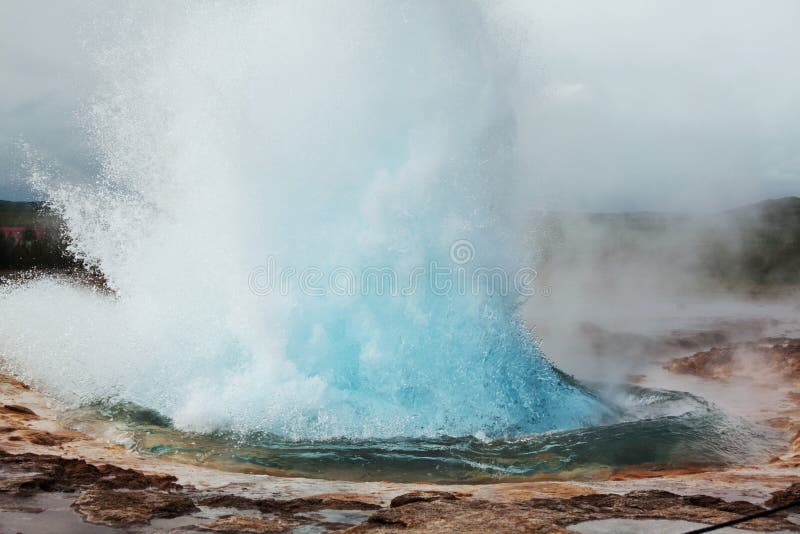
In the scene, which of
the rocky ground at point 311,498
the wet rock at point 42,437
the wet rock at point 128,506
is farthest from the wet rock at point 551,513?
the wet rock at point 42,437

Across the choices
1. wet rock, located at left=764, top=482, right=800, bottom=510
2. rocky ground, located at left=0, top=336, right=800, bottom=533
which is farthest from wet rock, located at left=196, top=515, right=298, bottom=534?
wet rock, located at left=764, top=482, right=800, bottom=510

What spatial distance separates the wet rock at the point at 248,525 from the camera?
324 cm

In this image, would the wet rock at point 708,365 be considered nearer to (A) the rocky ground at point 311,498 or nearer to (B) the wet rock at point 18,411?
(A) the rocky ground at point 311,498

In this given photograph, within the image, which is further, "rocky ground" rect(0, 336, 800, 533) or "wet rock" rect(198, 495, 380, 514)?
"wet rock" rect(198, 495, 380, 514)

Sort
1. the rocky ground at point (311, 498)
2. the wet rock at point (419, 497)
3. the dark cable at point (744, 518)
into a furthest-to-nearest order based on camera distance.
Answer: the wet rock at point (419, 497), the rocky ground at point (311, 498), the dark cable at point (744, 518)

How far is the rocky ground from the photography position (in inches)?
127

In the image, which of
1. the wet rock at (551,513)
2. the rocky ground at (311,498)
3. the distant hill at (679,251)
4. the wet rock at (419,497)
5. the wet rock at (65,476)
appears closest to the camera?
the wet rock at (551,513)

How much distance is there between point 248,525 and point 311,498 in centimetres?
70

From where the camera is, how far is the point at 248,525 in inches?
130

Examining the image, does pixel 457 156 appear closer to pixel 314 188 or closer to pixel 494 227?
pixel 494 227

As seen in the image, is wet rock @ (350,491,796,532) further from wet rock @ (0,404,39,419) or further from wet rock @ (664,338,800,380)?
wet rock @ (664,338,800,380)

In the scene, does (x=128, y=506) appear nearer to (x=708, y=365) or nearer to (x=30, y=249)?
(x=708, y=365)

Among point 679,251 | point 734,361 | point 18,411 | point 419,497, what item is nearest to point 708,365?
point 734,361

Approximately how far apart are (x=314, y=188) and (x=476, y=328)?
2787mm
